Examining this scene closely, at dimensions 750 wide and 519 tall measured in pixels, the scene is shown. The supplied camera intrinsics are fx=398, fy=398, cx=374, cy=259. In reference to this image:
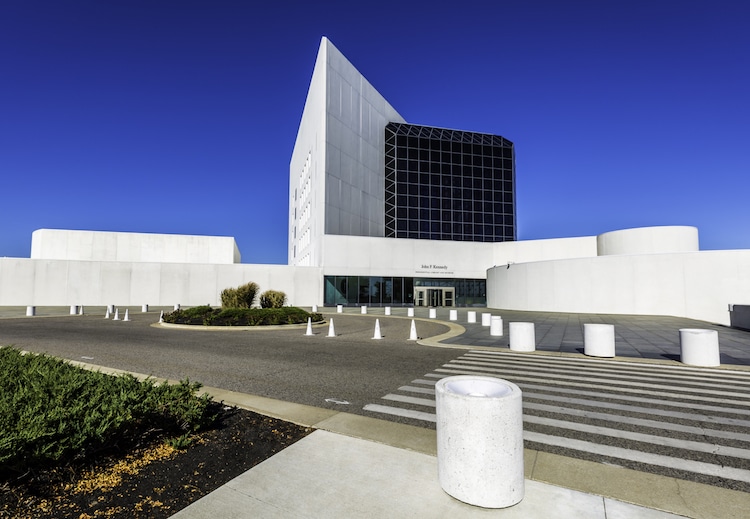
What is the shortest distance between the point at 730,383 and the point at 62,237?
230ft

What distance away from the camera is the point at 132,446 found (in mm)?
4164

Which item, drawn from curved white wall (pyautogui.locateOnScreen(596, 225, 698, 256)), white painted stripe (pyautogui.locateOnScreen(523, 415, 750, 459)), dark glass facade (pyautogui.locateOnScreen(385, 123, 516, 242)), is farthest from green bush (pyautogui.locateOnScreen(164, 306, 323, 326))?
dark glass facade (pyautogui.locateOnScreen(385, 123, 516, 242))

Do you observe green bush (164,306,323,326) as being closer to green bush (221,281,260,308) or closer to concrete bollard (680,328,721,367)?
green bush (221,281,260,308)

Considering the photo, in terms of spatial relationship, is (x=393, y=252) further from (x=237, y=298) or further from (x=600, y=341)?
(x=600, y=341)

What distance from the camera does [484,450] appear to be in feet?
10.5

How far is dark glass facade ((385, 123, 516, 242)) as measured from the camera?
5634 cm

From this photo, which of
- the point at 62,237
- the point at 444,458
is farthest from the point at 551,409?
the point at 62,237

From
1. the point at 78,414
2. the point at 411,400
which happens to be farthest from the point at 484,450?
the point at 78,414

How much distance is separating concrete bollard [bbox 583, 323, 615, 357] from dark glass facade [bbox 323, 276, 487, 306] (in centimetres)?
3326

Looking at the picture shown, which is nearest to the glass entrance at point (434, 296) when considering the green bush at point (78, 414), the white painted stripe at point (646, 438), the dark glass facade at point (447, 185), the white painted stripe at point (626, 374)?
the dark glass facade at point (447, 185)

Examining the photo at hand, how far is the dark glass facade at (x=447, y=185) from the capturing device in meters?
56.3

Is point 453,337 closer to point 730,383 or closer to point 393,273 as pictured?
point 730,383

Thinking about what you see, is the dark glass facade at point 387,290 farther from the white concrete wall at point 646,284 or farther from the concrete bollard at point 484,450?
the concrete bollard at point 484,450

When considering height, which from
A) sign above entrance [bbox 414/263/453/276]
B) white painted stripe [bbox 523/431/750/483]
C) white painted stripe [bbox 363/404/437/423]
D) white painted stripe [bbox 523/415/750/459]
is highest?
sign above entrance [bbox 414/263/453/276]
